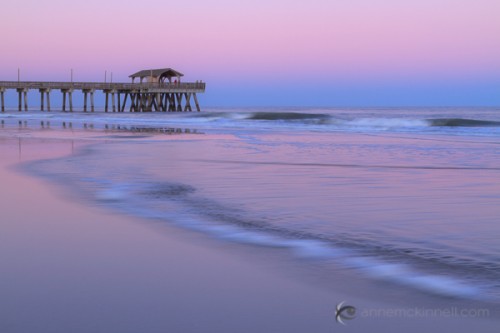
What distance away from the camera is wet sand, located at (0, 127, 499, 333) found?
343cm

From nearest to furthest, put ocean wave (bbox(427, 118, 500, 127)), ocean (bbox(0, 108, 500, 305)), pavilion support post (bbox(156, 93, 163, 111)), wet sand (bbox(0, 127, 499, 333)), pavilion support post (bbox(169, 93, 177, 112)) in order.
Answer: wet sand (bbox(0, 127, 499, 333))
ocean (bbox(0, 108, 500, 305))
ocean wave (bbox(427, 118, 500, 127))
pavilion support post (bbox(156, 93, 163, 111))
pavilion support post (bbox(169, 93, 177, 112))

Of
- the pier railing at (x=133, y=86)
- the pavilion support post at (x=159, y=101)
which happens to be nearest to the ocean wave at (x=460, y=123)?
the pier railing at (x=133, y=86)

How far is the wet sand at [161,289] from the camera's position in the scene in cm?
343

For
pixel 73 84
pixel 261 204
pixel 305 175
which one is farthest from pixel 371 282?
pixel 73 84

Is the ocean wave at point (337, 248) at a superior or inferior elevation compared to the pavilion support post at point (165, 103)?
superior

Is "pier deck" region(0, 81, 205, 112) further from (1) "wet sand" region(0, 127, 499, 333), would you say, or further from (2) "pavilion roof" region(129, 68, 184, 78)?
(1) "wet sand" region(0, 127, 499, 333)

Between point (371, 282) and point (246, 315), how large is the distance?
1038 millimetres

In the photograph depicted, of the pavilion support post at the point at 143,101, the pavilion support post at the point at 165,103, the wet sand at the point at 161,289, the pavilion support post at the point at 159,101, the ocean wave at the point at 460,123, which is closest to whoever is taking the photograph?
the wet sand at the point at 161,289

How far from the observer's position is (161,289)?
3994mm

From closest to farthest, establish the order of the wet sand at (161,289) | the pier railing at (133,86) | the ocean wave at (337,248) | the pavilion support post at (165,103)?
1. the wet sand at (161,289)
2. the ocean wave at (337,248)
3. the pier railing at (133,86)
4. the pavilion support post at (165,103)

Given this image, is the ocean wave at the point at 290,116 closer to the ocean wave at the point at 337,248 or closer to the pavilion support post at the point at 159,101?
the pavilion support post at the point at 159,101

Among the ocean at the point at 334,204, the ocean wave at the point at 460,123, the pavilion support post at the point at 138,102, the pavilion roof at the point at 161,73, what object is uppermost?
the pavilion roof at the point at 161,73

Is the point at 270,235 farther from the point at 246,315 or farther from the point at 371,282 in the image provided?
the point at 246,315

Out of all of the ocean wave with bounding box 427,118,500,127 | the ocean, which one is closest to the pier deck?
the ocean wave with bounding box 427,118,500,127
